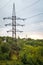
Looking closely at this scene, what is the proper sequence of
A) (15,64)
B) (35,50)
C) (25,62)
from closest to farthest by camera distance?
(15,64) < (25,62) < (35,50)

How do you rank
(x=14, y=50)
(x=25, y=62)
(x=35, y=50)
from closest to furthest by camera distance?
1. (x=25, y=62)
2. (x=14, y=50)
3. (x=35, y=50)

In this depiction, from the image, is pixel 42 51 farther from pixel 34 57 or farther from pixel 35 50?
pixel 34 57

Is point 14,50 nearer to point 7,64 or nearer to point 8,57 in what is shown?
point 8,57

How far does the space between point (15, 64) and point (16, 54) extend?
35.6 feet

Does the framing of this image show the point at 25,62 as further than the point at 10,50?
No

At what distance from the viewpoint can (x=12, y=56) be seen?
162 ft

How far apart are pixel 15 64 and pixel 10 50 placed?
11.1 meters

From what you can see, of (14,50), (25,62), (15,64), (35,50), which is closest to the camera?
(15,64)

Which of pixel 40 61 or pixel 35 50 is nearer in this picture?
pixel 40 61

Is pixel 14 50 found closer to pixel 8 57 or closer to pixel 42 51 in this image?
pixel 8 57

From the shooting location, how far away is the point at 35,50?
52.8 metres

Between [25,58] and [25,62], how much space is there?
1.39 m

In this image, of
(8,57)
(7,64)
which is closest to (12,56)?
(8,57)

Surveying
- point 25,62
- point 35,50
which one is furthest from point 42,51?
point 25,62
